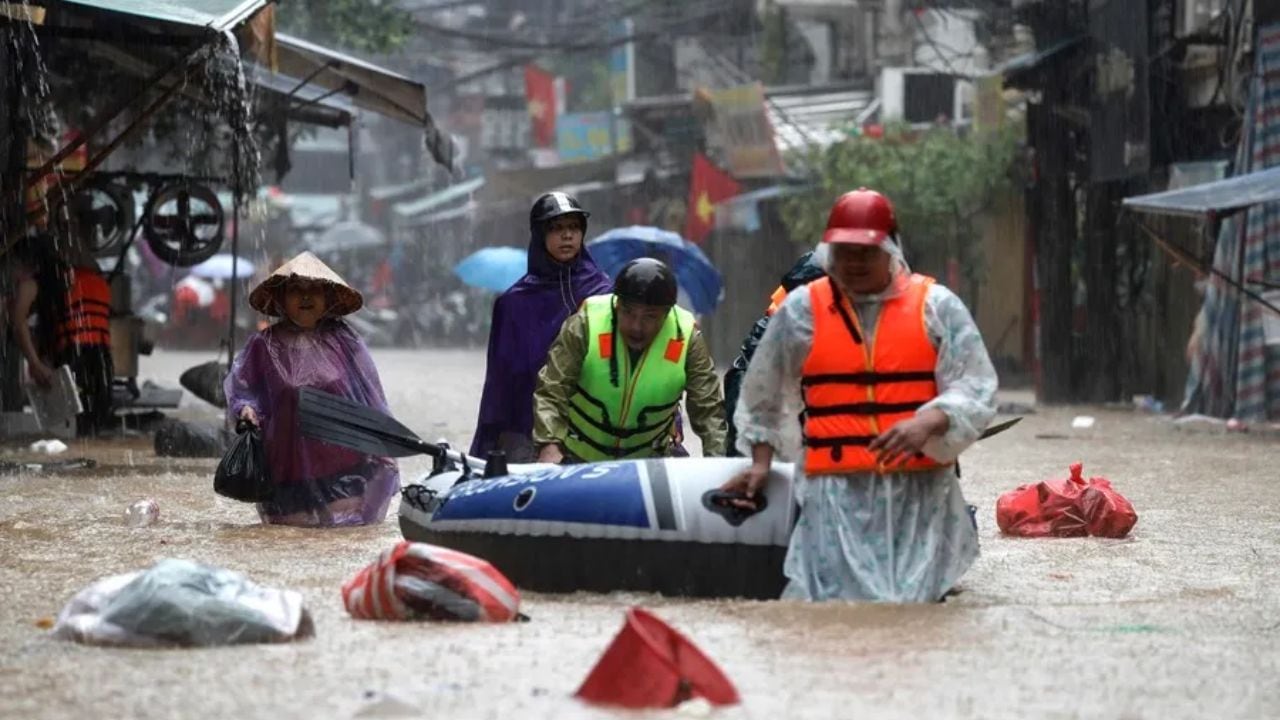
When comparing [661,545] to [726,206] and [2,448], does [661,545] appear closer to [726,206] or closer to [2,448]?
[2,448]

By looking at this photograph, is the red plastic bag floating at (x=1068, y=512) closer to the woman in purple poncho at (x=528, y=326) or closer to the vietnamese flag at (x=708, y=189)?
the woman in purple poncho at (x=528, y=326)

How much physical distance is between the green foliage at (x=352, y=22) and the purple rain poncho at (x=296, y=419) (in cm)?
1681

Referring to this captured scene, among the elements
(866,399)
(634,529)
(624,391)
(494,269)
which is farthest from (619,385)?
(494,269)

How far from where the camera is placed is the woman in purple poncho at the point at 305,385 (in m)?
9.94

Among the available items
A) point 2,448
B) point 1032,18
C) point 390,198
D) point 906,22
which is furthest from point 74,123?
point 390,198

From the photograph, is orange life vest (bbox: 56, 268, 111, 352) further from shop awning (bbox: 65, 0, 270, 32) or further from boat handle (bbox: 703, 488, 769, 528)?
boat handle (bbox: 703, 488, 769, 528)

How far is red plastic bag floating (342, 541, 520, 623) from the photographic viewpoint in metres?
6.57

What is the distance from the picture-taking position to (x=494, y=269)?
72.2 ft

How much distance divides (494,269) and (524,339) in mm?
12560

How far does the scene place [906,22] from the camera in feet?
116

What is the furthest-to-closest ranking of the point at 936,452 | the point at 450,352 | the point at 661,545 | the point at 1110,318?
the point at 450,352 → the point at 1110,318 → the point at 661,545 → the point at 936,452

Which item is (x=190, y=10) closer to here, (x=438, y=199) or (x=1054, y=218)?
(x=1054, y=218)

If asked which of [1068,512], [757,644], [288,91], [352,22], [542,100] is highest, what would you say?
[352,22]

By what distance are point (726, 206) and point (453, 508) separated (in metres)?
26.5
